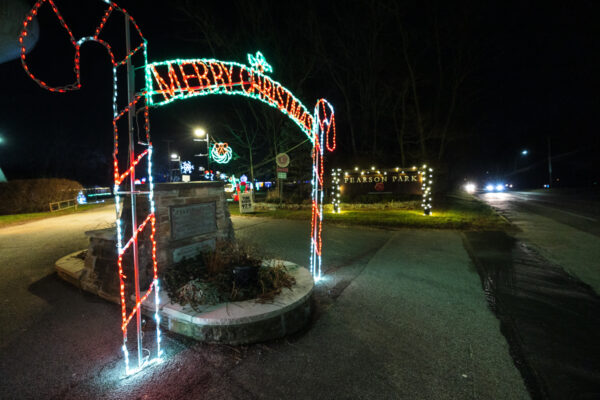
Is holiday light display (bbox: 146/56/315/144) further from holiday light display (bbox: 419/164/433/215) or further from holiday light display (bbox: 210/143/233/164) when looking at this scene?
holiday light display (bbox: 210/143/233/164)

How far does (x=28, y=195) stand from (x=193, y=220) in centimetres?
1916

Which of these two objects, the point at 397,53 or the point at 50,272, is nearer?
the point at 50,272

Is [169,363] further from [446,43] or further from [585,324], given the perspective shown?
[446,43]

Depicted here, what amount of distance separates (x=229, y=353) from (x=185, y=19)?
A: 2107cm

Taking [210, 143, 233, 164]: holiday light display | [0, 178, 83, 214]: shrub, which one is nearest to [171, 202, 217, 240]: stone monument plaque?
[210, 143, 233, 164]: holiday light display

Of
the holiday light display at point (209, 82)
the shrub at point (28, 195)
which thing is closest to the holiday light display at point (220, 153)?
the holiday light display at point (209, 82)

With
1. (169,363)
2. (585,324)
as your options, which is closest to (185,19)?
(169,363)

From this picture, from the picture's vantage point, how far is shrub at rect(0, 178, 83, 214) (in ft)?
54.8

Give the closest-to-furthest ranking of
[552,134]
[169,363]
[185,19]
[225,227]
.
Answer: [169,363] → [225,227] → [185,19] → [552,134]

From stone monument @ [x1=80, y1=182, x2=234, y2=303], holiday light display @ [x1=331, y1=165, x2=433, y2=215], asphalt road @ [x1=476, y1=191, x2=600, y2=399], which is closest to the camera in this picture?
asphalt road @ [x1=476, y1=191, x2=600, y2=399]

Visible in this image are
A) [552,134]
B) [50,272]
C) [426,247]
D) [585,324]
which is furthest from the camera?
[552,134]

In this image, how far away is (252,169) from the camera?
2183cm

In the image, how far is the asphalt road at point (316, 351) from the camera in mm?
2617

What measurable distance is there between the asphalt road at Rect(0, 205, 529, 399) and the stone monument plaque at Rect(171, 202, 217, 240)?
1432 mm
